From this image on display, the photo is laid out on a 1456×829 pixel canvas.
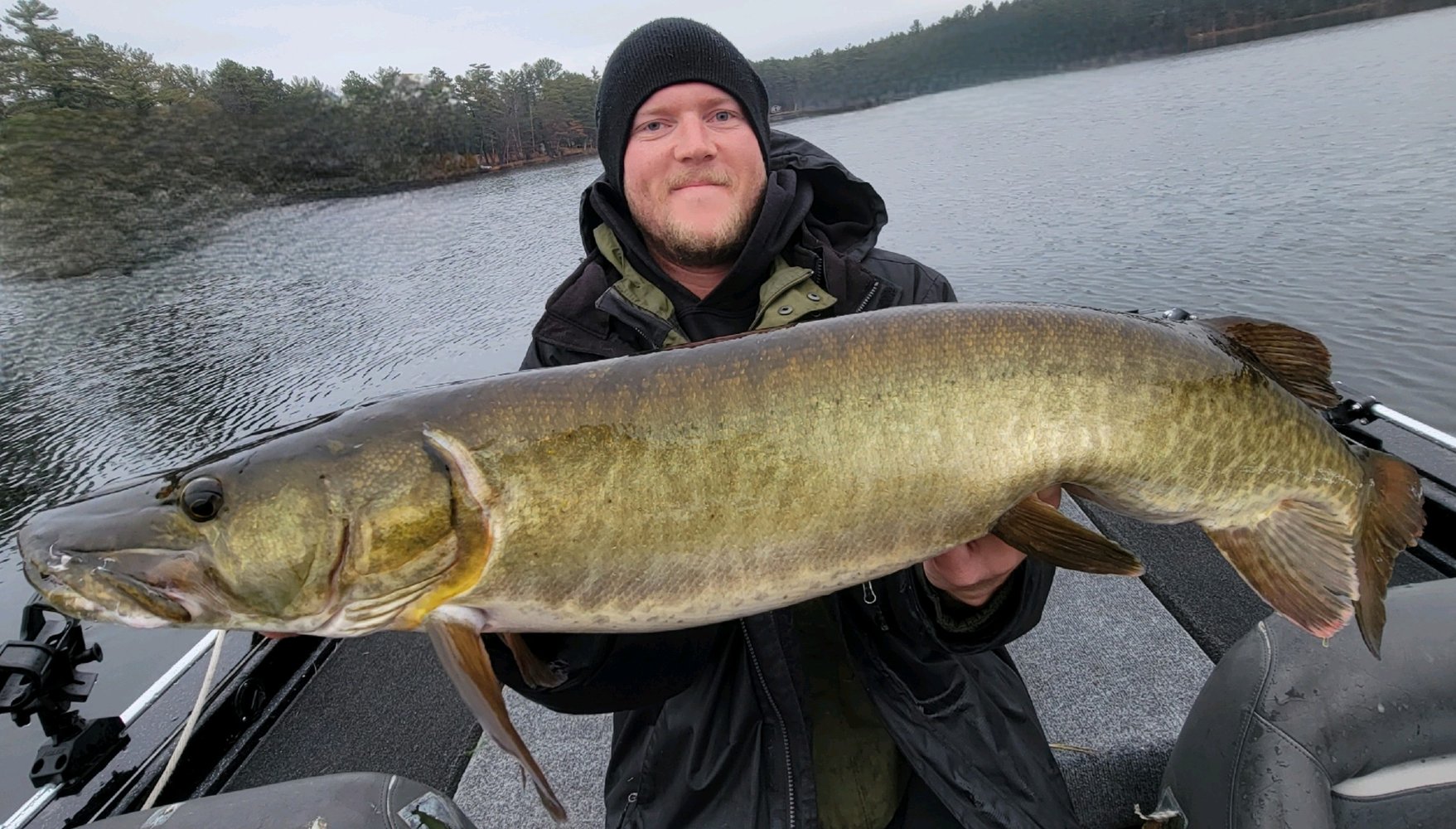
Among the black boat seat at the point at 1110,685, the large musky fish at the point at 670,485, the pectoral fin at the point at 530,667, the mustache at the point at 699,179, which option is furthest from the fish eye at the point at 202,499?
the black boat seat at the point at 1110,685

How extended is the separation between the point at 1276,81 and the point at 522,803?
116 feet

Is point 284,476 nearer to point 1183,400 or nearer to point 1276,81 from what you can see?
point 1183,400

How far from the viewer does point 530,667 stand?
1.74 meters

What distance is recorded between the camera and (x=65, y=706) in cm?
251

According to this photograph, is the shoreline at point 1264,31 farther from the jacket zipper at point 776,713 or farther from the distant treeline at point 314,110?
the jacket zipper at point 776,713

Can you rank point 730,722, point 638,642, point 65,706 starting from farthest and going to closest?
point 65,706
point 730,722
point 638,642

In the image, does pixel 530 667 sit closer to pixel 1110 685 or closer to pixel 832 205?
pixel 832 205

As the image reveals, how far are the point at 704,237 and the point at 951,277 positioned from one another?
37.6ft

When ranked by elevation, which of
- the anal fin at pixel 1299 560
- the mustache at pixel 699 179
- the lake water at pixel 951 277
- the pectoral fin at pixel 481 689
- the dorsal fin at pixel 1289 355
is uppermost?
the mustache at pixel 699 179

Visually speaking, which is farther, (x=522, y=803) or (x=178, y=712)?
(x=178, y=712)

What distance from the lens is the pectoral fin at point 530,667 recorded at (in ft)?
5.63

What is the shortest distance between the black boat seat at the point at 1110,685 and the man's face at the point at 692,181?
1.88 meters

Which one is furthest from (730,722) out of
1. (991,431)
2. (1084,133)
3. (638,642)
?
(1084,133)

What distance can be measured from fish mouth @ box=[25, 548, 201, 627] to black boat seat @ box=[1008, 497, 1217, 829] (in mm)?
2565
